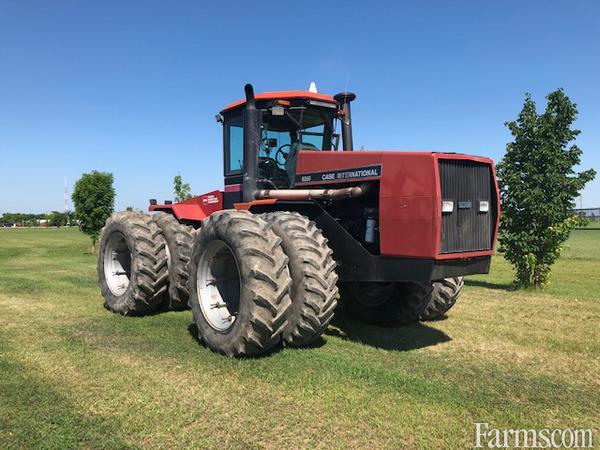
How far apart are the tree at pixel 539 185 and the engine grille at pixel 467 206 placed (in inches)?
234

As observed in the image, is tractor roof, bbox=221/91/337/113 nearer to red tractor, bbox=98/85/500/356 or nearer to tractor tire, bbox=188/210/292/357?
red tractor, bbox=98/85/500/356

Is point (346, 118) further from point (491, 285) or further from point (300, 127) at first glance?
point (491, 285)

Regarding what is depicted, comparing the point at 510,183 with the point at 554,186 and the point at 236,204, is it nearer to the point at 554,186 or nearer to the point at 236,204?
the point at 554,186

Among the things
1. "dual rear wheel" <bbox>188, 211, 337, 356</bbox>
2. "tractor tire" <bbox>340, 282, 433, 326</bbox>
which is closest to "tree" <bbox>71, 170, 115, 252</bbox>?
"tractor tire" <bbox>340, 282, 433, 326</bbox>

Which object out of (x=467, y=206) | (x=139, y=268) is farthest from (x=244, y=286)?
(x=139, y=268)

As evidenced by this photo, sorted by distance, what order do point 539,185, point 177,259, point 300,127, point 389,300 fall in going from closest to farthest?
point 300,127 < point 389,300 < point 177,259 < point 539,185

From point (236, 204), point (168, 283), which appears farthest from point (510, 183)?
point (168, 283)

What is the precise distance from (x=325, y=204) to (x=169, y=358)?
264 cm

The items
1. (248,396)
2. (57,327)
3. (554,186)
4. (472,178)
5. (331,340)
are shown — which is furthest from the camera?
(554,186)

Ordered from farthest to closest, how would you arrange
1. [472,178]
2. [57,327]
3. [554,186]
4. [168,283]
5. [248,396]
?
[554,186] → [168,283] → [57,327] → [472,178] → [248,396]

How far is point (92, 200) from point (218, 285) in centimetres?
2036

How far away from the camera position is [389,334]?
650cm

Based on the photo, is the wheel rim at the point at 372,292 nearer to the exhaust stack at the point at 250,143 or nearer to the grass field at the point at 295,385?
the grass field at the point at 295,385

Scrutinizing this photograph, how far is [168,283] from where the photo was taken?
7543mm
